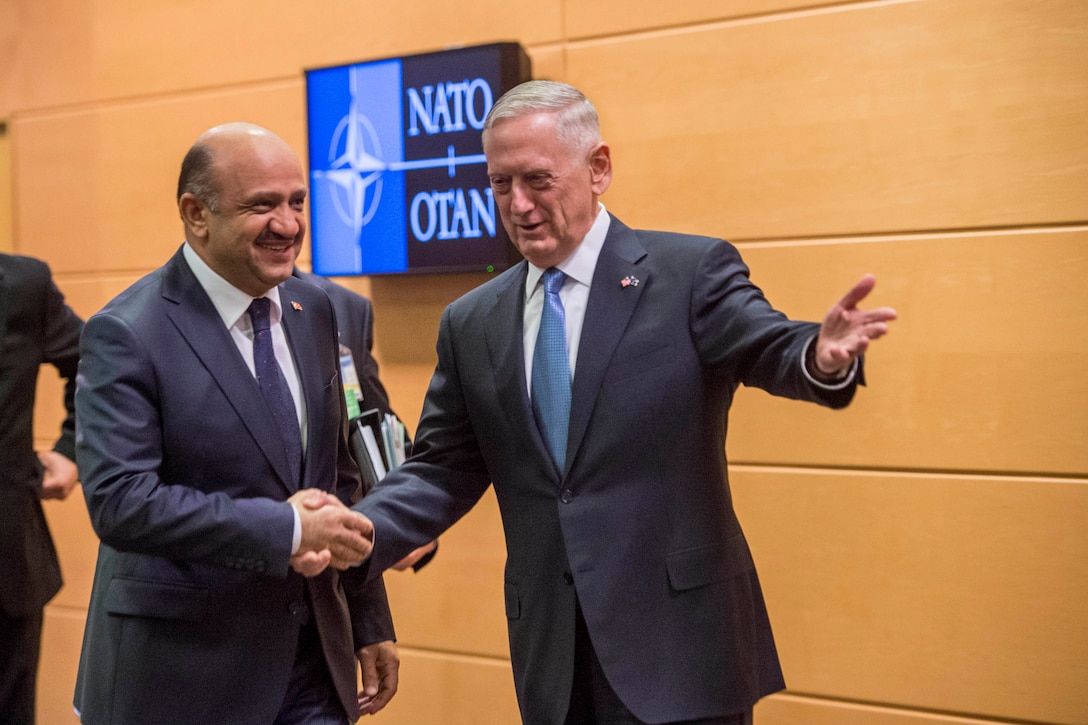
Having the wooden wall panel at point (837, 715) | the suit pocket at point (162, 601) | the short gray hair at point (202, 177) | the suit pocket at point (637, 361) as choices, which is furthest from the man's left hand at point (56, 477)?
the wooden wall panel at point (837, 715)

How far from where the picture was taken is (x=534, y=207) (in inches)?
75.2

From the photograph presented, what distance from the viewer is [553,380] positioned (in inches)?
73.9

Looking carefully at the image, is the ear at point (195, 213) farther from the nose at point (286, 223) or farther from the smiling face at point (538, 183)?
the smiling face at point (538, 183)

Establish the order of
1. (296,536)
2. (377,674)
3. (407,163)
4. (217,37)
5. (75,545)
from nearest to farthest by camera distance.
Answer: (296,536), (377,674), (407,163), (217,37), (75,545)

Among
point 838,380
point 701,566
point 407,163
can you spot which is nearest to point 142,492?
point 701,566

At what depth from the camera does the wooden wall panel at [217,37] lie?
3590 millimetres

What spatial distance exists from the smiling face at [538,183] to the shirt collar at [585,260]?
21 mm

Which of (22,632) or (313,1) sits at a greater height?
(313,1)

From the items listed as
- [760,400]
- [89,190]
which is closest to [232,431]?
[760,400]

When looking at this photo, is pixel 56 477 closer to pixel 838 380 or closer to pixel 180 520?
pixel 180 520

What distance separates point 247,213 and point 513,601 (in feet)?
2.86

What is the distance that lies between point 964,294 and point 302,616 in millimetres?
2077

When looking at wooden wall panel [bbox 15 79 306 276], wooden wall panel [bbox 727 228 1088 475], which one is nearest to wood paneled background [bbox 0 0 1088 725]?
wooden wall panel [bbox 727 228 1088 475]

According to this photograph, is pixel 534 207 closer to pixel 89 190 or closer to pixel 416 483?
pixel 416 483
